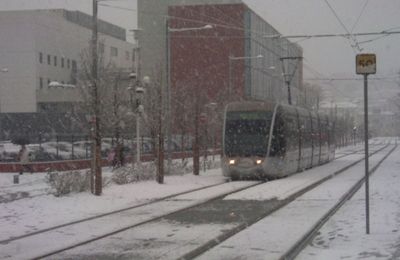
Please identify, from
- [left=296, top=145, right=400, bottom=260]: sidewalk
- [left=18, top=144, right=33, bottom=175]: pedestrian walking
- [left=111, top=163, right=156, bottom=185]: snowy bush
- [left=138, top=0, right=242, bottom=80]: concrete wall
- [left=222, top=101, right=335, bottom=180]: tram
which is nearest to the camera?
[left=296, top=145, right=400, bottom=260]: sidewalk

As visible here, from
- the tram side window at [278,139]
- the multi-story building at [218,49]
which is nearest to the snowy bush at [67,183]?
the tram side window at [278,139]

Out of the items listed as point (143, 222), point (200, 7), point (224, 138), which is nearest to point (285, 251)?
point (143, 222)

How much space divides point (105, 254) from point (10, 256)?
147 centimetres

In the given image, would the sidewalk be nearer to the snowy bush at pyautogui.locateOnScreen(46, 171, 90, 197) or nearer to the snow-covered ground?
the snow-covered ground

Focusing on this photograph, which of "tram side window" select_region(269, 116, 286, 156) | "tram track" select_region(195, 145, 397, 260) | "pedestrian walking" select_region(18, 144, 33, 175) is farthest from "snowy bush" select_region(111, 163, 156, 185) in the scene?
"tram track" select_region(195, 145, 397, 260)

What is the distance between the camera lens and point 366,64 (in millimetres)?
11820

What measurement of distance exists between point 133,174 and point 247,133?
17.4 ft

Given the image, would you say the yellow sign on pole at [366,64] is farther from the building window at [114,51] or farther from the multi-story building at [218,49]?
the building window at [114,51]

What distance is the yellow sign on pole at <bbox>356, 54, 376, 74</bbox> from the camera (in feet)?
38.7

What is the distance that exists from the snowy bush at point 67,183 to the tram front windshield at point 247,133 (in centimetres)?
821

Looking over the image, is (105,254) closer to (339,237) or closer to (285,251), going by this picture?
(285,251)

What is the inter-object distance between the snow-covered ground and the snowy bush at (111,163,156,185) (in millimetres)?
505

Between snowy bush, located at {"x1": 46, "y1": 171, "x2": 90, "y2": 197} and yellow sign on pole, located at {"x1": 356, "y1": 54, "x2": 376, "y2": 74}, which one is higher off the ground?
yellow sign on pole, located at {"x1": 356, "y1": 54, "x2": 376, "y2": 74}

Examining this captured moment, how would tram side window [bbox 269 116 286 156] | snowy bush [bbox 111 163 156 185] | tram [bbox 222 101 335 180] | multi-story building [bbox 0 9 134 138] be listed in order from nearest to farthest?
snowy bush [bbox 111 163 156 185] → tram [bbox 222 101 335 180] → tram side window [bbox 269 116 286 156] → multi-story building [bbox 0 9 134 138]
